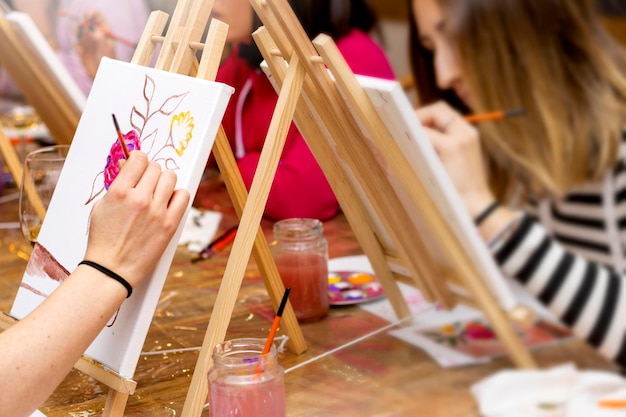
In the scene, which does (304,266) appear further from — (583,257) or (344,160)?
(583,257)

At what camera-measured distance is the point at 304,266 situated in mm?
1682

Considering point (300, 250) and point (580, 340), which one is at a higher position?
point (580, 340)

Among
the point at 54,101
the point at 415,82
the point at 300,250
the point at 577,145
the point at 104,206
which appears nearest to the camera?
the point at 577,145

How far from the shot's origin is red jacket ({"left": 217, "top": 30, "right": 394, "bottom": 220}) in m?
1.89

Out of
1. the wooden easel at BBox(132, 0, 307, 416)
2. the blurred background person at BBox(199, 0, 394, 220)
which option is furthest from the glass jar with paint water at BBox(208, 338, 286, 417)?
the blurred background person at BBox(199, 0, 394, 220)

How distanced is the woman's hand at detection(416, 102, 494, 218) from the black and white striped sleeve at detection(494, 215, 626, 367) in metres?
0.07

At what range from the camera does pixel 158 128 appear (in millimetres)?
1359

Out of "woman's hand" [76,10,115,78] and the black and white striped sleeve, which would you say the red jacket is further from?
the black and white striped sleeve

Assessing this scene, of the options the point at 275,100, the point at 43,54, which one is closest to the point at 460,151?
the point at 275,100

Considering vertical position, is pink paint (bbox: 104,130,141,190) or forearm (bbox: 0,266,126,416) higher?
pink paint (bbox: 104,130,141,190)

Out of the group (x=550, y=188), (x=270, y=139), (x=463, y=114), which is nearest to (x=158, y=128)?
(x=270, y=139)

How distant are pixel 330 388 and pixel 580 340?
563 mm

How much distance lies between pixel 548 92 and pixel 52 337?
72 cm

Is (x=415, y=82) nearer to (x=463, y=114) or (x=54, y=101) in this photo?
(x=463, y=114)
